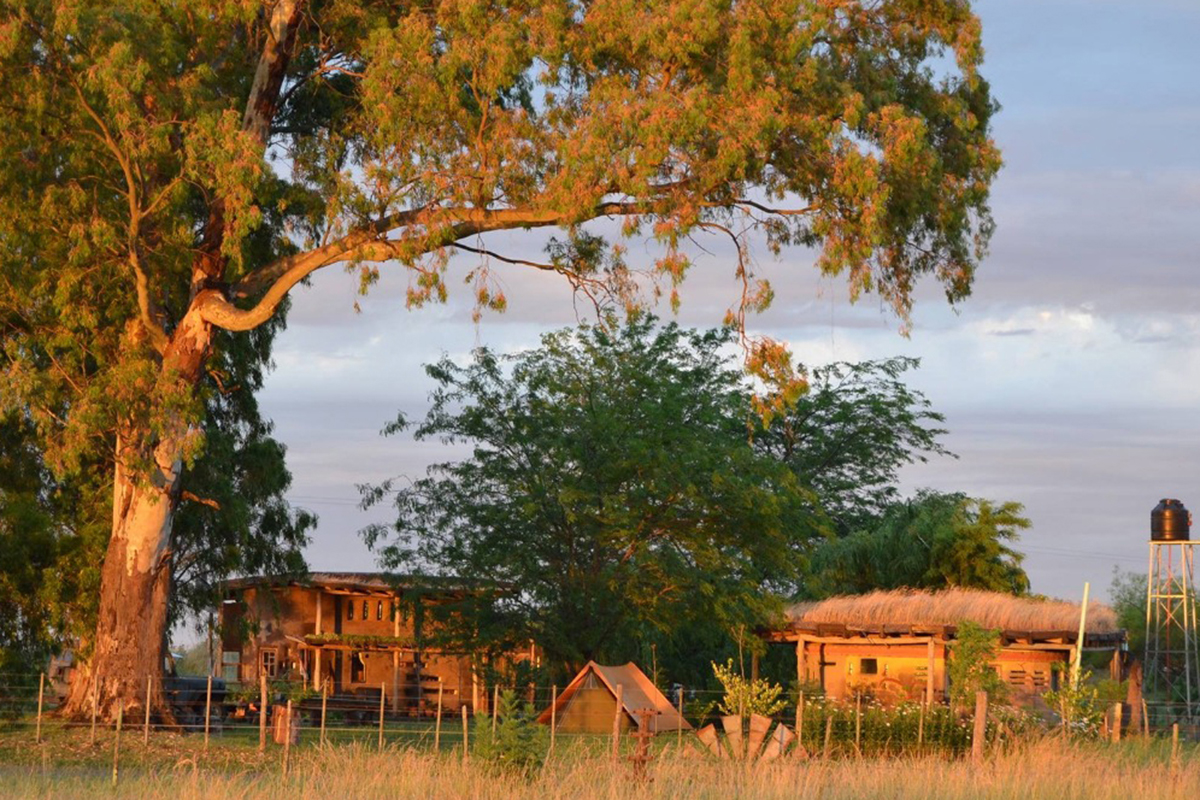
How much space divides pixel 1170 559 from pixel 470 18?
19.1 meters

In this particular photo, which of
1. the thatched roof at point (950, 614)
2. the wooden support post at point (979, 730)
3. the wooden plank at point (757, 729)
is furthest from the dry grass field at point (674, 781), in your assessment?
the thatched roof at point (950, 614)

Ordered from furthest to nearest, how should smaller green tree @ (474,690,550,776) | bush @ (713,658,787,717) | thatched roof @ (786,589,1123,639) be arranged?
thatched roof @ (786,589,1123,639) < bush @ (713,658,787,717) < smaller green tree @ (474,690,550,776)

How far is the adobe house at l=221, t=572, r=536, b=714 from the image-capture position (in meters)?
39.4

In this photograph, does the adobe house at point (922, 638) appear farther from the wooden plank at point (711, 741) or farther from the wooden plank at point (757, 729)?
the wooden plank at point (711, 741)

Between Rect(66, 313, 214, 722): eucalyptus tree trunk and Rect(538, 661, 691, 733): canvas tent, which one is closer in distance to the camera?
Rect(66, 313, 214, 722): eucalyptus tree trunk

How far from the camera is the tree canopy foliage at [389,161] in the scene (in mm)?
21516

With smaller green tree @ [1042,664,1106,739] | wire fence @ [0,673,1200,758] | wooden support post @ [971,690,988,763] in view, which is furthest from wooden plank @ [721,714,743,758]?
smaller green tree @ [1042,664,1106,739]

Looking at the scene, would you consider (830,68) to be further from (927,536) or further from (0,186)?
(927,536)

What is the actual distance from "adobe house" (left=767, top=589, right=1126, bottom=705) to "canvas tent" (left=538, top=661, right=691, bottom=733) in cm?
326

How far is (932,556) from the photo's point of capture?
138 feet

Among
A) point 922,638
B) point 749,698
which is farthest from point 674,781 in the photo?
point 922,638

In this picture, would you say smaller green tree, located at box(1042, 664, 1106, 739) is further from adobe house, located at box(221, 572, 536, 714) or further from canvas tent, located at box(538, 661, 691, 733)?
adobe house, located at box(221, 572, 536, 714)

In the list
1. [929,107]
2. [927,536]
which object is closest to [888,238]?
[929,107]

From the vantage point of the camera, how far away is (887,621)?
3000 centimetres
